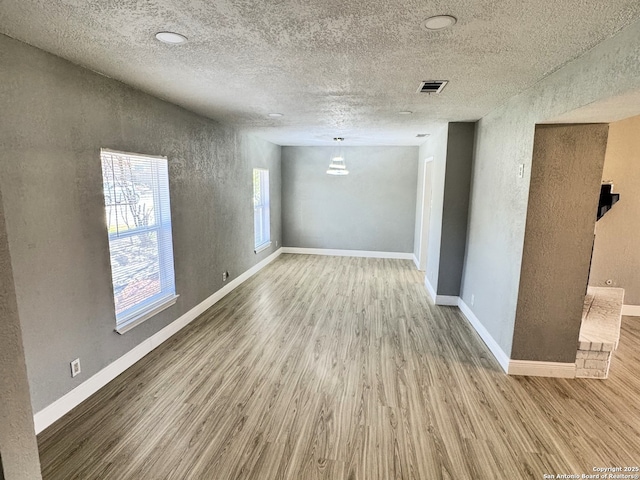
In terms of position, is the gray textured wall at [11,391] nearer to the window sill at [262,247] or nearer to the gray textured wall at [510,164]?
the gray textured wall at [510,164]

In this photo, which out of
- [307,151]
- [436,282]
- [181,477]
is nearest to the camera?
[181,477]

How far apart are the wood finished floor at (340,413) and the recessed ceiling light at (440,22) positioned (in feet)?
8.00

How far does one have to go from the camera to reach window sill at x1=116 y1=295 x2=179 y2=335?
294 centimetres

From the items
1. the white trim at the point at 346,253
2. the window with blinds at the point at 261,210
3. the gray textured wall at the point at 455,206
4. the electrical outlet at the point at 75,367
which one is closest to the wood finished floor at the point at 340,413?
the electrical outlet at the point at 75,367

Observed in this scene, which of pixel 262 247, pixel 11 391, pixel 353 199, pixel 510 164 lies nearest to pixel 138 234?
pixel 11 391

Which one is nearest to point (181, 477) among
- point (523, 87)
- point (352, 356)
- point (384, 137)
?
point (352, 356)

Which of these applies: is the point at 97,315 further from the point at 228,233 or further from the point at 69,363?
the point at 228,233

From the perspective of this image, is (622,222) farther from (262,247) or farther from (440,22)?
(262,247)

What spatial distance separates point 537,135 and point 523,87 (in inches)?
16.8

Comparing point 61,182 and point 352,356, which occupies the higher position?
point 61,182

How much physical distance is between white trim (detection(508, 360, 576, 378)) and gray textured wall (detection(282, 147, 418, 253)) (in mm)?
4750

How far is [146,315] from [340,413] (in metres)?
2.05

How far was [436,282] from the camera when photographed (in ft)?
15.7

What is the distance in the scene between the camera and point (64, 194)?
92.1 inches
